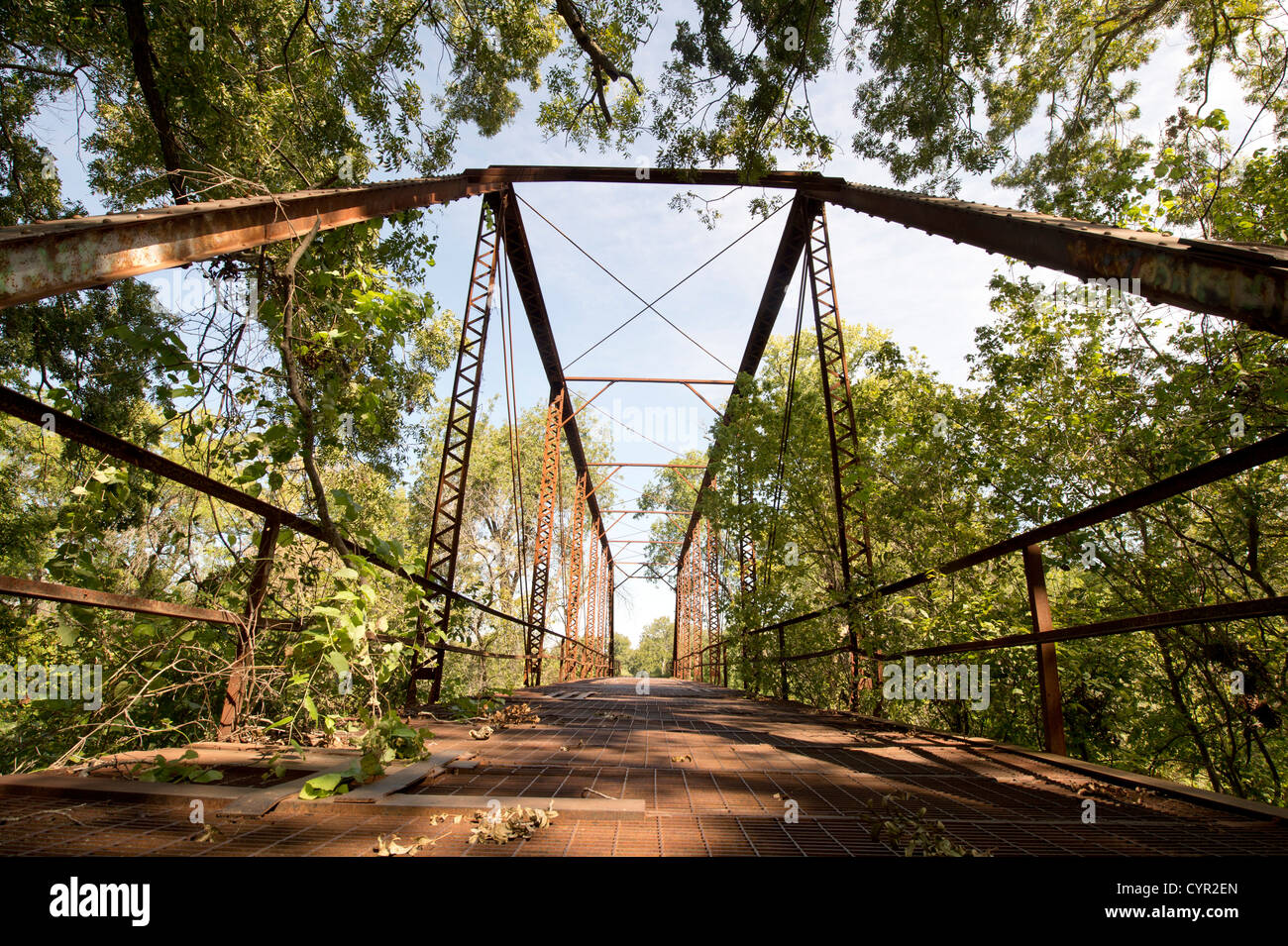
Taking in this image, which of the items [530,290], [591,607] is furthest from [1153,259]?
[591,607]

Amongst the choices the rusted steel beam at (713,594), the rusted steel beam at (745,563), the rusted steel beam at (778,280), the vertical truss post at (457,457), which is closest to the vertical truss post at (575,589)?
the rusted steel beam at (713,594)

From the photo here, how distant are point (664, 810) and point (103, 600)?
6.19 feet

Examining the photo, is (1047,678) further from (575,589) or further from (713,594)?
(713,594)

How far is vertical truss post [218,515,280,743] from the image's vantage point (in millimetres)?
2473

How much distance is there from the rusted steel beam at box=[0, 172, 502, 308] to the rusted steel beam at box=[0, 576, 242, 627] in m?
0.75

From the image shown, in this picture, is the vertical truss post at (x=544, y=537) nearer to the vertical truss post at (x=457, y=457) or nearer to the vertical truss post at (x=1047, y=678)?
the vertical truss post at (x=457, y=457)

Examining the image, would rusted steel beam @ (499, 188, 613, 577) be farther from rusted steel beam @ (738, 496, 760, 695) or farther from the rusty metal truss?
rusted steel beam @ (738, 496, 760, 695)

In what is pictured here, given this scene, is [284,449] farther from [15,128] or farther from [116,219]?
[15,128]

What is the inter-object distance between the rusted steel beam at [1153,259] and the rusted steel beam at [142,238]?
126 inches

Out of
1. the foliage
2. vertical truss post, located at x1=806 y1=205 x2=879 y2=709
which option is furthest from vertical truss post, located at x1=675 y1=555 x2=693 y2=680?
the foliage

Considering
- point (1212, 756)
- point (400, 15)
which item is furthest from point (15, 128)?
point (1212, 756)

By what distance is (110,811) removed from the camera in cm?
170

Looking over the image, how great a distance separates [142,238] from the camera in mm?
1977
